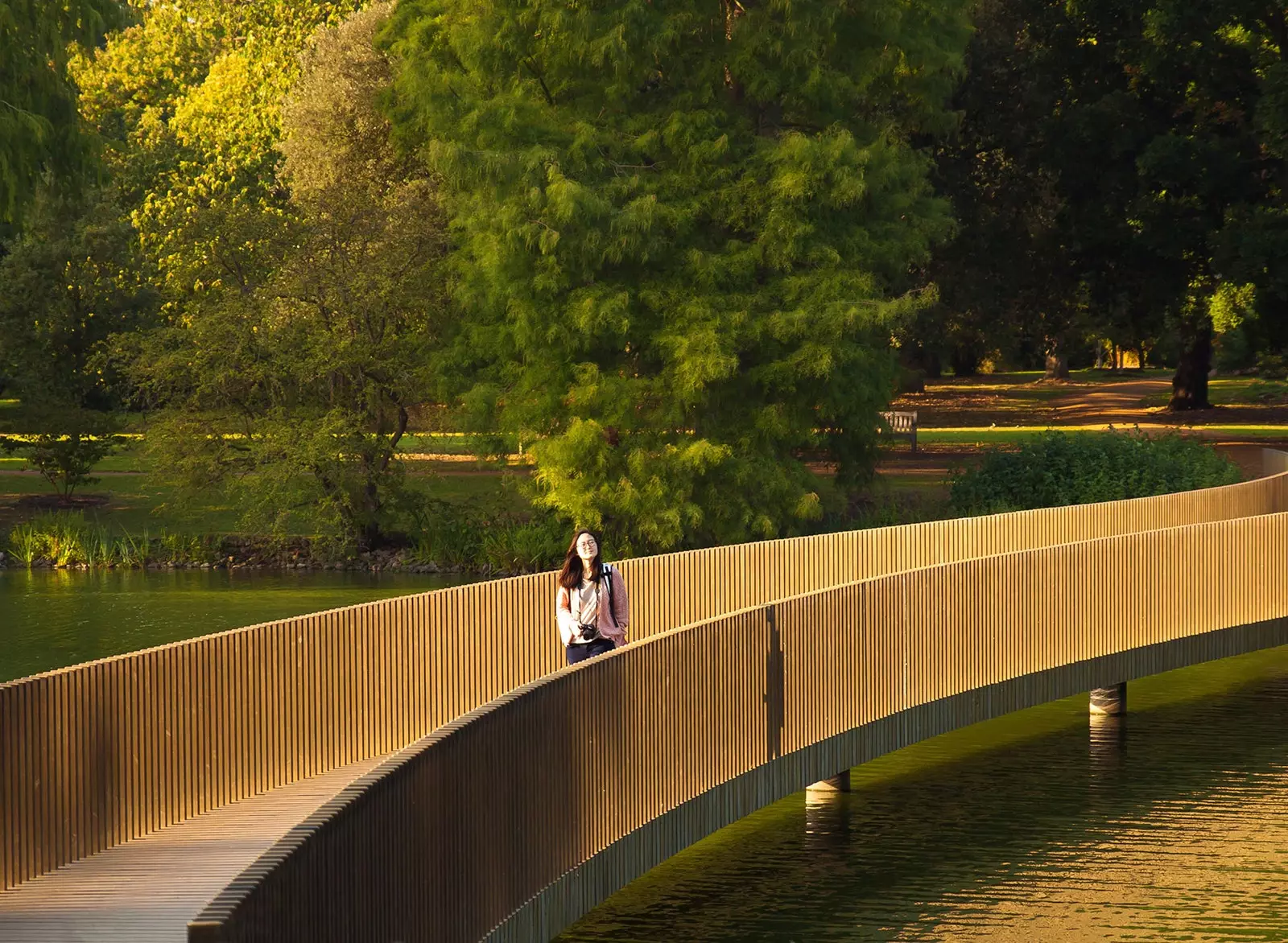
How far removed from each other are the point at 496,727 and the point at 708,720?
11.2 feet

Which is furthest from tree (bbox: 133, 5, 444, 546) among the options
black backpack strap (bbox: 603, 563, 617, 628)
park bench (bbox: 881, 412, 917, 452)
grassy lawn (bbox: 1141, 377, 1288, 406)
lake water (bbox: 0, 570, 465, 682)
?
grassy lawn (bbox: 1141, 377, 1288, 406)

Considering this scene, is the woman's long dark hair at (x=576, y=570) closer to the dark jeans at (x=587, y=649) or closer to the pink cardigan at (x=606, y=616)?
the pink cardigan at (x=606, y=616)

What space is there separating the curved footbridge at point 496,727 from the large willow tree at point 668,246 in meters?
11.7

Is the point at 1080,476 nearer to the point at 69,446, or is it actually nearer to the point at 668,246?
the point at 668,246

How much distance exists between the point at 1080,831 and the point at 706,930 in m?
4.01

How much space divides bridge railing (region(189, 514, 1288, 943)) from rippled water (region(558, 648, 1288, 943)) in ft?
1.86

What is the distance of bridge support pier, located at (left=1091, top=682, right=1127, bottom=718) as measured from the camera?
20.1m

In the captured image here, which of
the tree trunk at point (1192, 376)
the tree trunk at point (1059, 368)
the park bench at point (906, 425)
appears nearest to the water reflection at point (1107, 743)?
the park bench at point (906, 425)

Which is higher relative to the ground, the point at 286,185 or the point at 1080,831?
the point at 286,185

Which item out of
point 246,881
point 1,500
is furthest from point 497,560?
point 246,881

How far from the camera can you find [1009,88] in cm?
4522

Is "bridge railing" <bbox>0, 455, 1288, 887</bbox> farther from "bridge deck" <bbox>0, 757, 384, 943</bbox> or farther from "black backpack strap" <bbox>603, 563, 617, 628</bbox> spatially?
"black backpack strap" <bbox>603, 563, 617, 628</bbox>

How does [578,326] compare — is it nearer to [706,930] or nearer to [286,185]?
[286,185]

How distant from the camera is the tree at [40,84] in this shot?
33.5m
